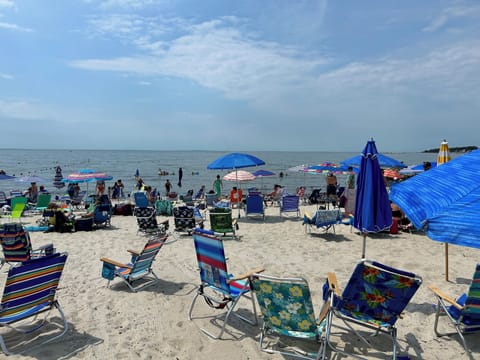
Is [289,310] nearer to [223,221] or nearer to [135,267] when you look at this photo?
[135,267]

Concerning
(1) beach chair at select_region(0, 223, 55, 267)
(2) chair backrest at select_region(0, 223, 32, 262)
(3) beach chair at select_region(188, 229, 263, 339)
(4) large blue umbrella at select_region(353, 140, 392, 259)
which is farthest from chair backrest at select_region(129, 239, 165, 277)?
(4) large blue umbrella at select_region(353, 140, 392, 259)

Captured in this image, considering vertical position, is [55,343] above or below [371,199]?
below

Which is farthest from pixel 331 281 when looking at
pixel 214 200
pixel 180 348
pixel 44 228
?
pixel 214 200

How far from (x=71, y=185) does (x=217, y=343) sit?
18185 millimetres

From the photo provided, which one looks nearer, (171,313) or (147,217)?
(171,313)

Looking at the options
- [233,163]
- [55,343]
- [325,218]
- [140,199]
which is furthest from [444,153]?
[140,199]

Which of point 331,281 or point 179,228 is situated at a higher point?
point 331,281

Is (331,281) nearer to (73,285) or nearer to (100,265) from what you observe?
(73,285)

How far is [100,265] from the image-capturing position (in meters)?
6.34

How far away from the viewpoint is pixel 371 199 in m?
5.07

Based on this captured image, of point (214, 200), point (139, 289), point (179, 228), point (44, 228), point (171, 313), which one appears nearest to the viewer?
point (171, 313)

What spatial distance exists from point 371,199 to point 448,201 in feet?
7.84

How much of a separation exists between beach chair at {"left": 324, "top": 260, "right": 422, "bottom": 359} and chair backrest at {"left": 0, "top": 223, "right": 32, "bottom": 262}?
17.8 feet

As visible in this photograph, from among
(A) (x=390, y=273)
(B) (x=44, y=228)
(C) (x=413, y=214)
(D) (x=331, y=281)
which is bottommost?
(B) (x=44, y=228)
